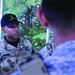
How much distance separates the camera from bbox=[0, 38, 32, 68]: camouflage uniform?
5.03 ft

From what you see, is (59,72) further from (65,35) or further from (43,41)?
(43,41)

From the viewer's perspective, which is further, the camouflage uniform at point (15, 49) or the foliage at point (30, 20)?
the foliage at point (30, 20)

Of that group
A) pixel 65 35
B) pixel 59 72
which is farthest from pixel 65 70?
pixel 65 35

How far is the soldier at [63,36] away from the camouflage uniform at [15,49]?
1161mm

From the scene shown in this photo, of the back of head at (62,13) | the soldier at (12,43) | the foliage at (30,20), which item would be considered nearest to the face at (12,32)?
the soldier at (12,43)

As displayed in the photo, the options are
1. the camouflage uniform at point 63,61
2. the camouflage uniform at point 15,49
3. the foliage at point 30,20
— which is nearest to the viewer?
the camouflage uniform at point 63,61

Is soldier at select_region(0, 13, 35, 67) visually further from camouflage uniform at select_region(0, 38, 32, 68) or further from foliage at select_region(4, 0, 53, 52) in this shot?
foliage at select_region(4, 0, 53, 52)

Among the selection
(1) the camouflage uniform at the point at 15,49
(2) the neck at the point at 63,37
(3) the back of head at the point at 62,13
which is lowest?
(1) the camouflage uniform at the point at 15,49

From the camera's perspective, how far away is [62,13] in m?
0.46

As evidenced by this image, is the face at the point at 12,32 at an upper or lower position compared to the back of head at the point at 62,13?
lower

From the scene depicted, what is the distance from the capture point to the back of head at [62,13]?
1.48 ft

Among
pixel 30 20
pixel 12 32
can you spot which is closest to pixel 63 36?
pixel 12 32

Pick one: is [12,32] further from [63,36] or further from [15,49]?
[63,36]

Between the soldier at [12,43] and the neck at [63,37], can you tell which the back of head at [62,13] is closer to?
the neck at [63,37]
